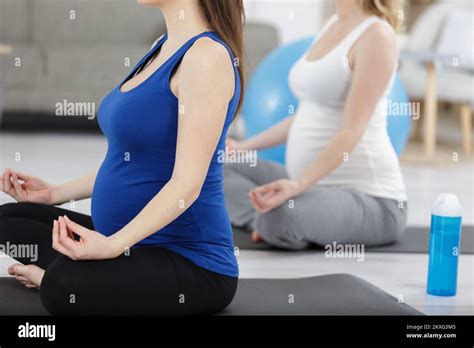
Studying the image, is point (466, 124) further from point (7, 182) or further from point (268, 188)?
point (7, 182)

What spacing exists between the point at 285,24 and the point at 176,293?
179 inches

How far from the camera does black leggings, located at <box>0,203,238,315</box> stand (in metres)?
1.57

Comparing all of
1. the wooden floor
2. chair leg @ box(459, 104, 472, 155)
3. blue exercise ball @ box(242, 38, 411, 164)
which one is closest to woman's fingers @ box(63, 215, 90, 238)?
the wooden floor

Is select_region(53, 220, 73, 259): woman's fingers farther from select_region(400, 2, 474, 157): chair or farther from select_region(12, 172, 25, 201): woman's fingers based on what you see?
select_region(400, 2, 474, 157): chair

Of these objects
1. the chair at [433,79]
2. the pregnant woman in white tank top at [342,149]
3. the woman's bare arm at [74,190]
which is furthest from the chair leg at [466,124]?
the woman's bare arm at [74,190]

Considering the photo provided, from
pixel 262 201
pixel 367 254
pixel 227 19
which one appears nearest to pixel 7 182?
pixel 227 19

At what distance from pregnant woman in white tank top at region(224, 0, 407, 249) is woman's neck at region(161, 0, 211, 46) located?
791 mm

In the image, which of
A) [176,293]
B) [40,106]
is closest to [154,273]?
[176,293]

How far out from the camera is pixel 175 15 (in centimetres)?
164

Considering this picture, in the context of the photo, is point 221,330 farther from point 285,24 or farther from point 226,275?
point 285,24

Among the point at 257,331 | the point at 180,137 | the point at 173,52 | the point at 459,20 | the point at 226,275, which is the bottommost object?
the point at 257,331

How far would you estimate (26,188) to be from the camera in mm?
1942

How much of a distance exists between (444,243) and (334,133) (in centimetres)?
55

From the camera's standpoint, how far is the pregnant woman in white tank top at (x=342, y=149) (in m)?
2.42
